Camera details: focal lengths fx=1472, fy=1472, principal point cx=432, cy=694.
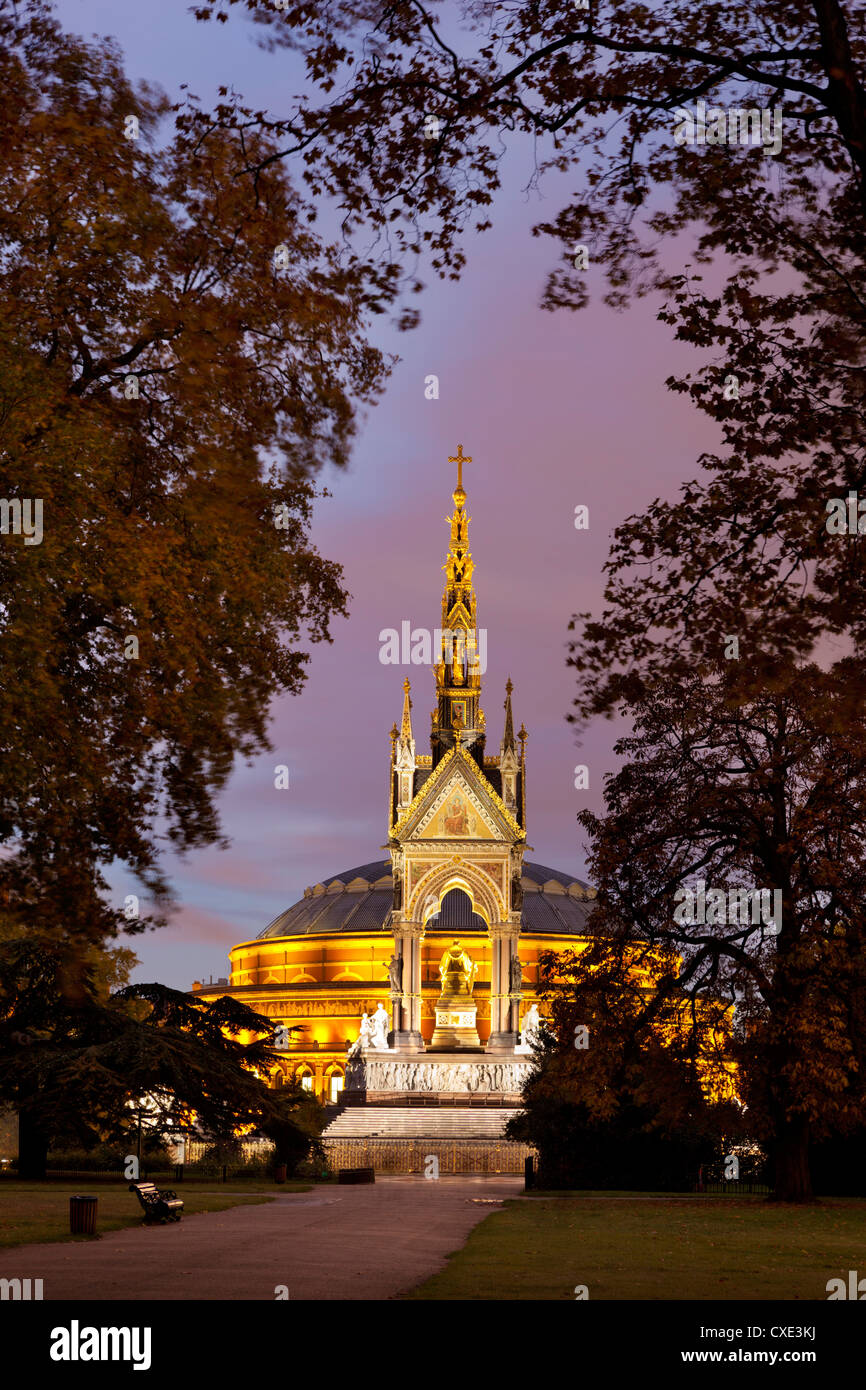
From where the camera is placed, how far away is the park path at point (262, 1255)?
1395 centimetres

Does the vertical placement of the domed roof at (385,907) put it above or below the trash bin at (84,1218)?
above

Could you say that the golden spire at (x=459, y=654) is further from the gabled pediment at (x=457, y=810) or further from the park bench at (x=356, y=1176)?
the park bench at (x=356, y=1176)

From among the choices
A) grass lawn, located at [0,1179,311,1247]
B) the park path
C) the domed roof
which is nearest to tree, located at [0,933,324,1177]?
grass lawn, located at [0,1179,311,1247]

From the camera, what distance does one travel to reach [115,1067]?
3372cm

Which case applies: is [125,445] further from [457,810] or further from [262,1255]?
[457,810]

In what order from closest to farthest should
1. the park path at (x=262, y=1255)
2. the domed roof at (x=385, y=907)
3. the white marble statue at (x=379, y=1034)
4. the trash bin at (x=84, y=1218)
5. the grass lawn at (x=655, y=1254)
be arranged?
the park path at (x=262, y=1255) < the grass lawn at (x=655, y=1254) < the trash bin at (x=84, y=1218) < the white marble statue at (x=379, y=1034) < the domed roof at (x=385, y=907)

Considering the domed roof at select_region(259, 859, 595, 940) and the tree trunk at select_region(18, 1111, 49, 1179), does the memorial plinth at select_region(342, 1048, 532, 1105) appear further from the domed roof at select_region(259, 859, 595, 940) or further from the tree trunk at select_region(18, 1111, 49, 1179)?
the domed roof at select_region(259, 859, 595, 940)

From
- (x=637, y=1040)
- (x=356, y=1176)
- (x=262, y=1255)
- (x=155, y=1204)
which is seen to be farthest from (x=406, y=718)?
(x=262, y=1255)

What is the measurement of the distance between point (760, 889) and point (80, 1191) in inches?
637

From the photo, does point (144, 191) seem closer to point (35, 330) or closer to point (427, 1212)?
point (35, 330)

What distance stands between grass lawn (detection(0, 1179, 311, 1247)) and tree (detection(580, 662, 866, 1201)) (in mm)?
9320

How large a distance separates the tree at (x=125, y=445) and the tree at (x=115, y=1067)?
1728 cm

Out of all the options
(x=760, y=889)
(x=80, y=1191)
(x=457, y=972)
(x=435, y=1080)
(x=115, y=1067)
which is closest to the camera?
(x=760, y=889)

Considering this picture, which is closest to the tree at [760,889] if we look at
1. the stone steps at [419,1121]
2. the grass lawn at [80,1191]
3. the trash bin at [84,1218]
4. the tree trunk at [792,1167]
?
the tree trunk at [792,1167]
